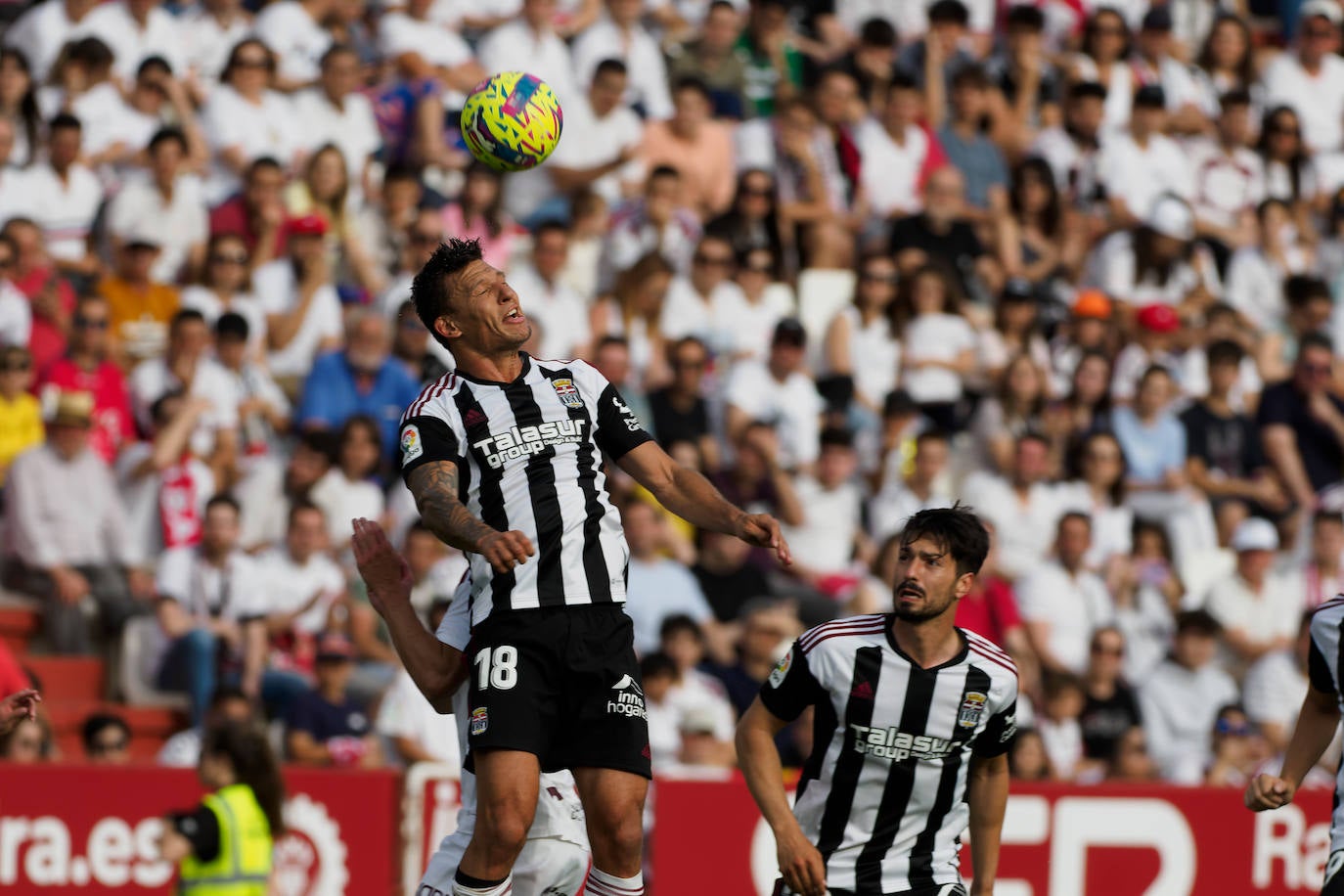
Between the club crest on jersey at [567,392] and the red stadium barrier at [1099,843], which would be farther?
the red stadium barrier at [1099,843]

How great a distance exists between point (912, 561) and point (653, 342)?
8433mm

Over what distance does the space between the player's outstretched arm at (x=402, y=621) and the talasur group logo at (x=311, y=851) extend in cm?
433

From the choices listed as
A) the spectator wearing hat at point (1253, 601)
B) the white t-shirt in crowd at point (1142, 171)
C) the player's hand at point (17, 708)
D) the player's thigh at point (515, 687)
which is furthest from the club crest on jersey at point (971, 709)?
the white t-shirt in crowd at point (1142, 171)

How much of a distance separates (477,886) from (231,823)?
2124mm

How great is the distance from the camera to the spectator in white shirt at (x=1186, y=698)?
46.3 feet

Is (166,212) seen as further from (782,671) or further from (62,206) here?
(782,671)

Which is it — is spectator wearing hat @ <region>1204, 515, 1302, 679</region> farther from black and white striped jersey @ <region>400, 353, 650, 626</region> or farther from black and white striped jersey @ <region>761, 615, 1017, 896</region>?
black and white striped jersey @ <region>400, 353, 650, 626</region>

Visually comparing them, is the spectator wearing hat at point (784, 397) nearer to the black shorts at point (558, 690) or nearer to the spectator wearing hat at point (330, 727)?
the spectator wearing hat at point (330, 727)

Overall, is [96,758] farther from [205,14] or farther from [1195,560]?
[1195,560]

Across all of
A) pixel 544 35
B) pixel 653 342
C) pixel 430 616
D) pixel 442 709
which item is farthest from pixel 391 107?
pixel 442 709

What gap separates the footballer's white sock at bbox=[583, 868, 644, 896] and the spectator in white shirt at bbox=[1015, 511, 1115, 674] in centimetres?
735

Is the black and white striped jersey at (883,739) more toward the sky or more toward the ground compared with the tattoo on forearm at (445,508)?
more toward the ground

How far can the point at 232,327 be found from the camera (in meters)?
14.2

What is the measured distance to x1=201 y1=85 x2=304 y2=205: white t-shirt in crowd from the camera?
15727 mm
